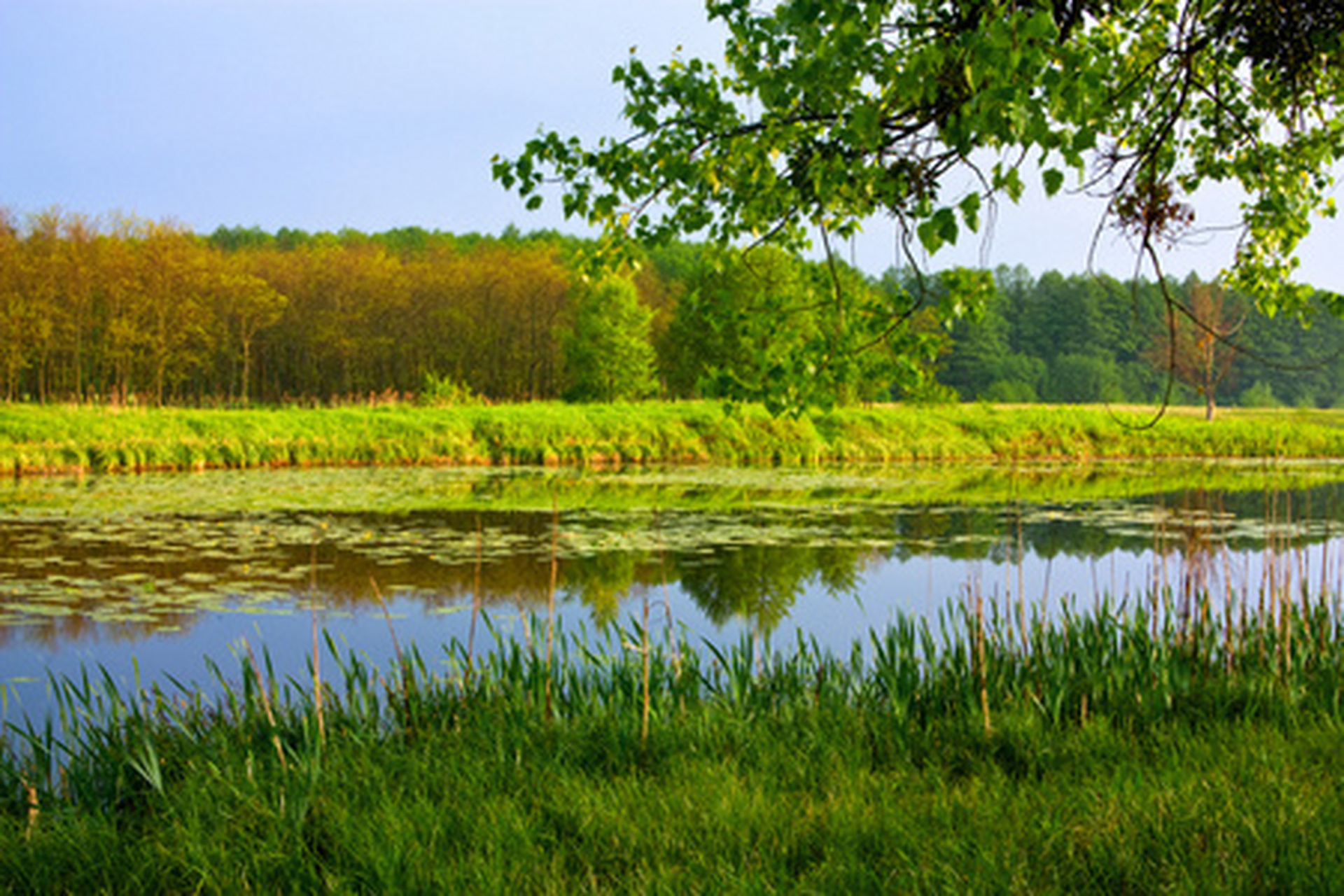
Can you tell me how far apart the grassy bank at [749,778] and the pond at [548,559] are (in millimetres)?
390

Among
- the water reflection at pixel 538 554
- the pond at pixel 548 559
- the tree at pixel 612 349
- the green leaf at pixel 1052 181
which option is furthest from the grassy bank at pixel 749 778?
the tree at pixel 612 349

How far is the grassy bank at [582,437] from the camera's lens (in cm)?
2242

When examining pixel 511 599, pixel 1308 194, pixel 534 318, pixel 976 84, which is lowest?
pixel 511 599

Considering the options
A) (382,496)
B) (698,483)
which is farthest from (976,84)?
(698,483)

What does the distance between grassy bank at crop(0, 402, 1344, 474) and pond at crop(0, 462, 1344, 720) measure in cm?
243

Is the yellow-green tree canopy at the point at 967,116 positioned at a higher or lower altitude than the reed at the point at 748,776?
higher

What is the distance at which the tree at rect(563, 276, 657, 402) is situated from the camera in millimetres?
42375

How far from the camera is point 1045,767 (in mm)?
4133

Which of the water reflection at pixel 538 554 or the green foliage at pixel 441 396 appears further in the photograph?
the green foliage at pixel 441 396

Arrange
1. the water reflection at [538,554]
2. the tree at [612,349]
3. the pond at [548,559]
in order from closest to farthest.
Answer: the pond at [548,559]
the water reflection at [538,554]
the tree at [612,349]

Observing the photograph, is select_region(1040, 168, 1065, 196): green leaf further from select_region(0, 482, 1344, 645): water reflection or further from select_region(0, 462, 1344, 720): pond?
select_region(0, 482, 1344, 645): water reflection

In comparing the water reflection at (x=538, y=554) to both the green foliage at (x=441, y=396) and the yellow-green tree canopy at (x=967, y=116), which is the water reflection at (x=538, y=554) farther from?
the green foliage at (x=441, y=396)

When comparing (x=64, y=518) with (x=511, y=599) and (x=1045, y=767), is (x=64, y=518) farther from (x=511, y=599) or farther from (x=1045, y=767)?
(x=1045, y=767)

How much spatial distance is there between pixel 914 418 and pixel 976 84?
2885 cm
